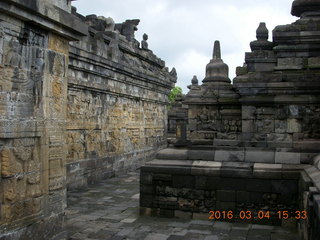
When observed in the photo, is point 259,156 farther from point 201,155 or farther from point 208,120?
point 208,120

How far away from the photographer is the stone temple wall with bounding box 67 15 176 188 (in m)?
9.77

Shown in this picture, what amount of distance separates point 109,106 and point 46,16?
7501mm

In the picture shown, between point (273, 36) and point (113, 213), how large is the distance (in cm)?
519

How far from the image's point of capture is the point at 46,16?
425 cm

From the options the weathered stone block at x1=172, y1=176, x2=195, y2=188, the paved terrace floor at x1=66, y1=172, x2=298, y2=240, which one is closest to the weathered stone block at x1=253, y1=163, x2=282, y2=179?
the paved terrace floor at x1=66, y1=172, x2=298, y2=240

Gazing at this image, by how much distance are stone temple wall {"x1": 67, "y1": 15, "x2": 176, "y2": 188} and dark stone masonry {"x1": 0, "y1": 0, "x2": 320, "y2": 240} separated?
0.17 feet

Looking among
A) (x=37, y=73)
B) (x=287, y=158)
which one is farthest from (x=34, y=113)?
(x=287, y=158)

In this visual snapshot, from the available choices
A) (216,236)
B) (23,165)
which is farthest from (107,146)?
(23,165)

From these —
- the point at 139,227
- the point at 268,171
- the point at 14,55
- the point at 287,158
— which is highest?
the point at 14,55

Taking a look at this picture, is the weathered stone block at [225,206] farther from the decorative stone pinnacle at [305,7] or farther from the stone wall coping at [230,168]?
the decorative stone pinnacle at [305,7]

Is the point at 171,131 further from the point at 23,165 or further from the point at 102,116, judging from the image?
the point at 23,165

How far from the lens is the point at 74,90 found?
384 inches

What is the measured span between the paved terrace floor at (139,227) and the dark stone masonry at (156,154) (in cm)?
3

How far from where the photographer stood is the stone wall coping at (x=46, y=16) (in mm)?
3791
